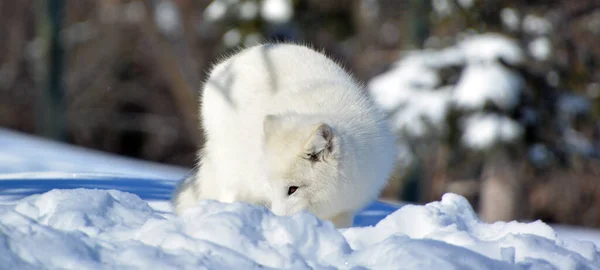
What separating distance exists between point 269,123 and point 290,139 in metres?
0.13

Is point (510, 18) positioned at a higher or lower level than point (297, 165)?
higher

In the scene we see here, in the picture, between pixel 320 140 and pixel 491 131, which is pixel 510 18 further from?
pixel 320 140

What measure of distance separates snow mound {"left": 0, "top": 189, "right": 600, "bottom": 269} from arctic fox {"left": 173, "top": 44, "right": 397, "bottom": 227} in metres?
0.60

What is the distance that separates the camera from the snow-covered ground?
9.51 ft

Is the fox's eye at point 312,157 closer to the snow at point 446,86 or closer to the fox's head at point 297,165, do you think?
the fox's head at point 297,165

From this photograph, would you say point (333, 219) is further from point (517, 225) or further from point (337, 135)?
point (517, 225)

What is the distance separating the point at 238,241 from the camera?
3086 mm

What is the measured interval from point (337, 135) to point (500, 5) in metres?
8.29

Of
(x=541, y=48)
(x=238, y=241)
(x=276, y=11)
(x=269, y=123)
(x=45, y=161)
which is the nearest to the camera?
(x=238, y=241)

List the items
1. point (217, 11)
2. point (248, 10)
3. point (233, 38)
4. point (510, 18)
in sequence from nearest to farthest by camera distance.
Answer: point (510, 18)
point (248, 10)
point (217, 11)
point (233, 38)

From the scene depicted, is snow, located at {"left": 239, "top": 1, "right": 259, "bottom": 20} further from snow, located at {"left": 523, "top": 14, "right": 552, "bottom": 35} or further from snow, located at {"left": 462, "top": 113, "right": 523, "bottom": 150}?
snow, located at {"left": 462, "top": 113, "right": 523, "bottom": 150}

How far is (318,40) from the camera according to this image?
18578 millimetres

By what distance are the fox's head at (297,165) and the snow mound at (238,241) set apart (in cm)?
57

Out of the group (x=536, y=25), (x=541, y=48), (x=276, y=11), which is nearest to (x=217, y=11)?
(x=276, y=11)
